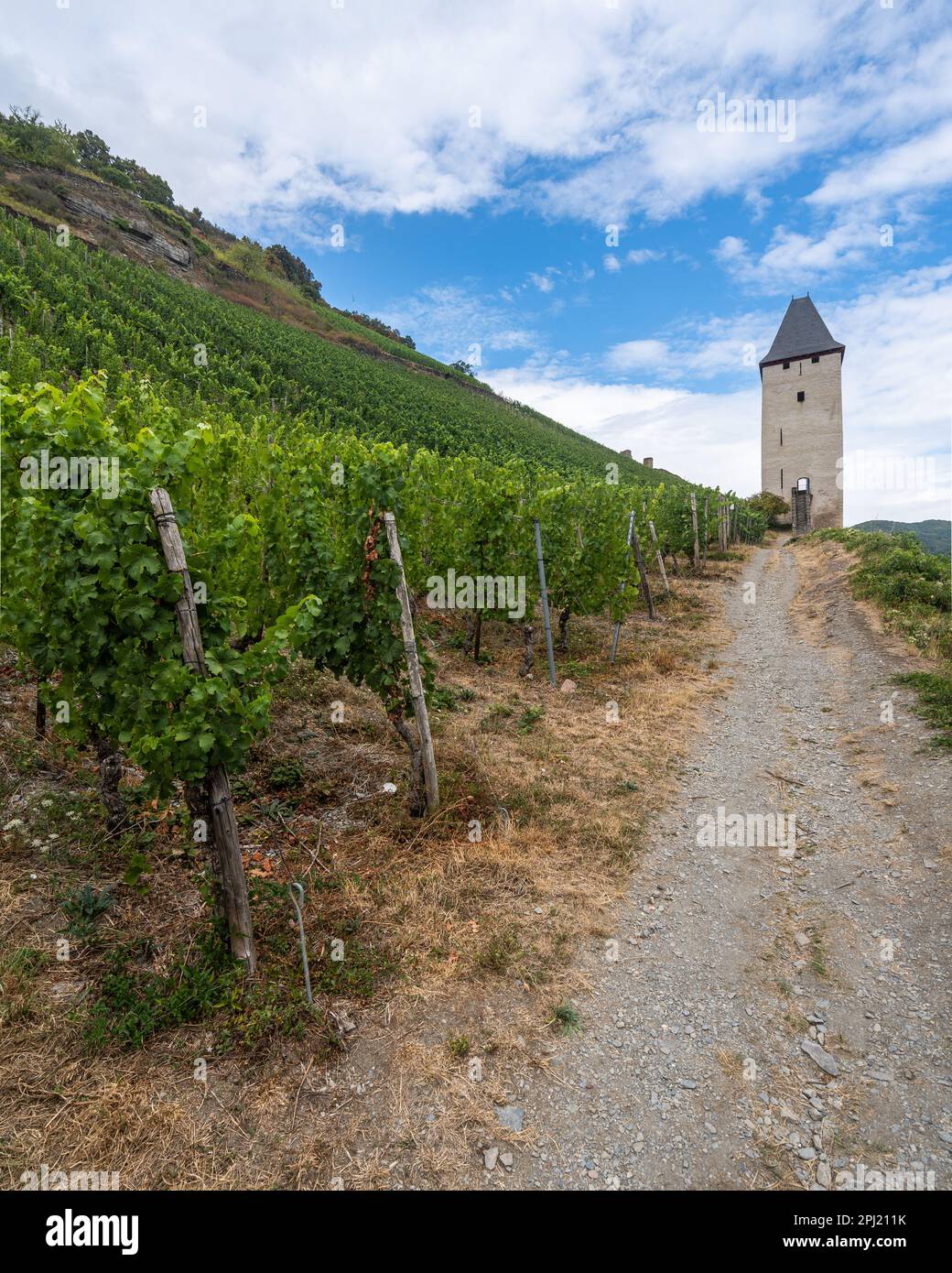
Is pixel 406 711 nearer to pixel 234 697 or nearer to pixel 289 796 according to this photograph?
pixel 289 796

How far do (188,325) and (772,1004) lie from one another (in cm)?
4081

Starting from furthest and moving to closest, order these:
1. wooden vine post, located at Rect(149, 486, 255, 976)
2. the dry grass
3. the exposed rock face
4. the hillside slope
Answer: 1. the exposed rock face
2. the hillside slope
3. wooden vine post, located at Rect(149, 486, 255, 976)
4. the dry grass

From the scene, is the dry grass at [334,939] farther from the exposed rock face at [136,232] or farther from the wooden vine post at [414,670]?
the exposed rock face at [136,232]

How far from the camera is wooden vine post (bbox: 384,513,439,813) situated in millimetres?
6047

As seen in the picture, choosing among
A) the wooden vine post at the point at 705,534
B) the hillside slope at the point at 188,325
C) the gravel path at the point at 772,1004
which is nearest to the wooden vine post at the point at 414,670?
the gravel path at the point at 772,1004

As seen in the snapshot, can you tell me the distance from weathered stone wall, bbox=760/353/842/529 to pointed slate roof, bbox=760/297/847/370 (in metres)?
0.55

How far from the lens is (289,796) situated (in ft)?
21.3

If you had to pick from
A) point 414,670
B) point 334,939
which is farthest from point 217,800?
point 414,670

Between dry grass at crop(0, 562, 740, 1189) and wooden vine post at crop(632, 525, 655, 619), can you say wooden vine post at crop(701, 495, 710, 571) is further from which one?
dry grass at crop(0, 562, 740, 1189)

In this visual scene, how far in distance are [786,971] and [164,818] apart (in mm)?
5532

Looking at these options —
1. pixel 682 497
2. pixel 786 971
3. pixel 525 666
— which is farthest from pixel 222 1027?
pixel 682 497

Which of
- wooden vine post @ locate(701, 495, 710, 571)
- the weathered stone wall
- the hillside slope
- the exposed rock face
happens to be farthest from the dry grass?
the exposed rock face

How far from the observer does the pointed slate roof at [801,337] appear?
44219 millimetres

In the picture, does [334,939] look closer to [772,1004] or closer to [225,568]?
[225,568]
